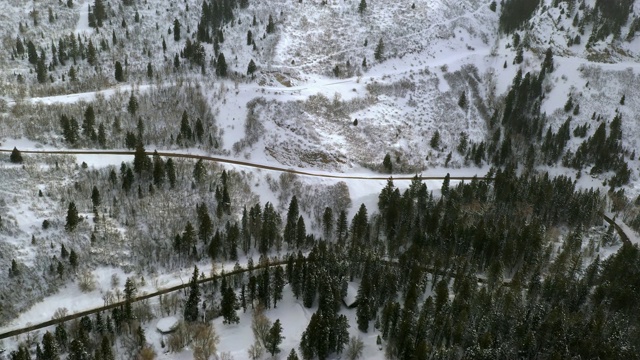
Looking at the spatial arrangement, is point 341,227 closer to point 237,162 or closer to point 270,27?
point 237,162

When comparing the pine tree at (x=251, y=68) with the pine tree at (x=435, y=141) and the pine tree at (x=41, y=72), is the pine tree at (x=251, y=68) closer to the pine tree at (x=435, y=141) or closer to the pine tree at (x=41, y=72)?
the pine tree at (x=41, y=72)

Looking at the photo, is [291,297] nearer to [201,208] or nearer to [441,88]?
[201,208]

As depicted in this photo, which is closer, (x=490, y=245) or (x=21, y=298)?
(x=21, y=298)

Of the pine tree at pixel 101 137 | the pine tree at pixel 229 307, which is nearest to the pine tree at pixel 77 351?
the pine tree at pixel 229 307

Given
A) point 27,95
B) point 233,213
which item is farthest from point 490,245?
point 27,95

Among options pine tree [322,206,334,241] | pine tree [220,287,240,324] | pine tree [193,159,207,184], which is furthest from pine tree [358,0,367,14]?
pine tree [220,287,240,324]

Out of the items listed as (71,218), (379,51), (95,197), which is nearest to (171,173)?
(95,197)

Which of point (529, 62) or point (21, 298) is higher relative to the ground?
point (529, 62)
